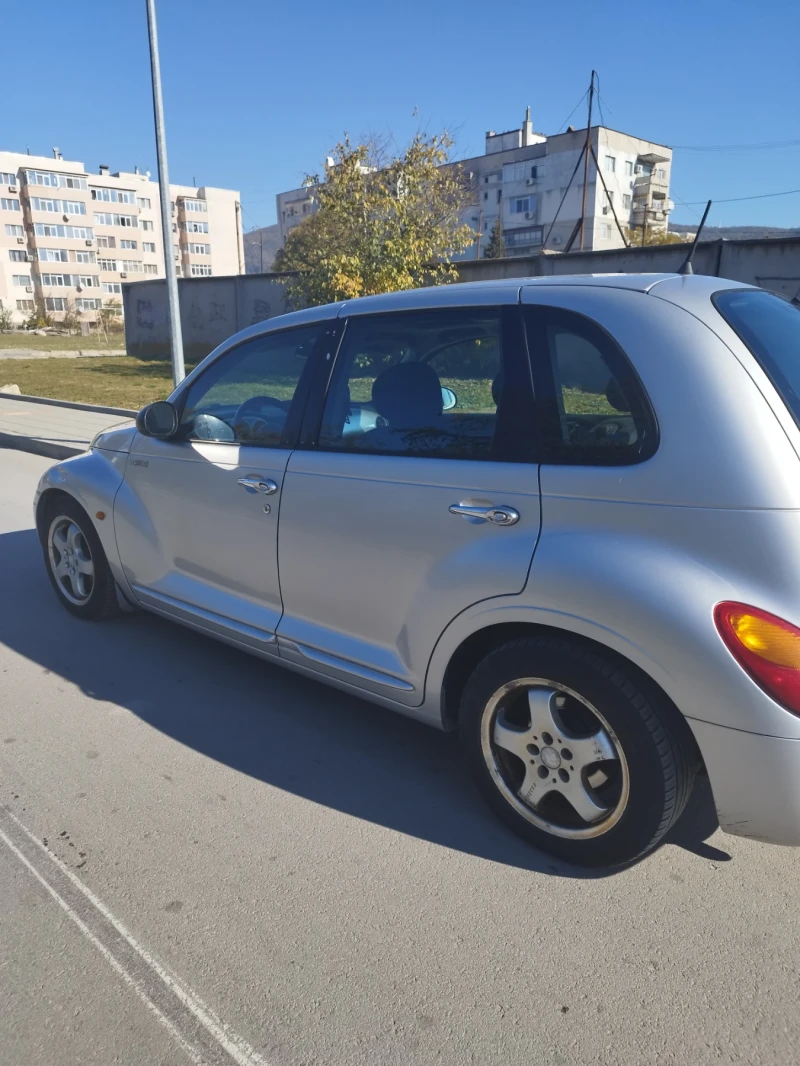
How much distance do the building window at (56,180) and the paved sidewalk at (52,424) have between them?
83278 millimetres

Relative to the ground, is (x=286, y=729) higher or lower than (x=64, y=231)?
lower

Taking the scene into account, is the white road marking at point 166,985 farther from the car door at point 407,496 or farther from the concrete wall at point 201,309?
the concrete wall at point 201,309

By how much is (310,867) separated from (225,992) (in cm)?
53

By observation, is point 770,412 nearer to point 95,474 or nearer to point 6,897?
point 6,897

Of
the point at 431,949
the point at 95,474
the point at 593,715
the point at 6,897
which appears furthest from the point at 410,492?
the point at 95,474

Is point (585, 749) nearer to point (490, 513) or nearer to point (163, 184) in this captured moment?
point (490, 513)

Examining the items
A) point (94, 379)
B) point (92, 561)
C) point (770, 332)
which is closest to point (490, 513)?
point (770, 332)

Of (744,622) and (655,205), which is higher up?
(655,205)

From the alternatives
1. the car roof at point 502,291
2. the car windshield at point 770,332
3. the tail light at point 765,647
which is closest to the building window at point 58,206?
the car roof at point 502,291

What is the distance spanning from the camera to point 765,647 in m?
2.01

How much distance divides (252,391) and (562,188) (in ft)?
262

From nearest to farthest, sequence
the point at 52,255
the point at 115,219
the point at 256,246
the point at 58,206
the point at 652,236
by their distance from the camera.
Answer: the point at 652,236, the point at 58,206, the point at 52,255, the point at 115,219, the point at 256,246

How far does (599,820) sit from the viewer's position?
2.45 metres

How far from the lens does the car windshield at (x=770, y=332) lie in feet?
7.34
